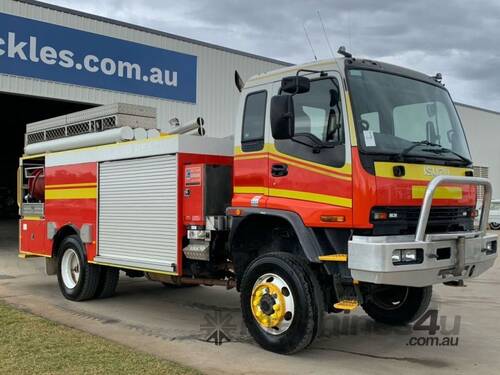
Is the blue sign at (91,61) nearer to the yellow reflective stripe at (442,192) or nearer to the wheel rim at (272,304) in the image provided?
the wheel rim at (272,304)

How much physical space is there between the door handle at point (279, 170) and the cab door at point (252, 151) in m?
0.09

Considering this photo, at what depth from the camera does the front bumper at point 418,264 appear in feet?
16.3

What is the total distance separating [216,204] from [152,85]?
12.0 meters

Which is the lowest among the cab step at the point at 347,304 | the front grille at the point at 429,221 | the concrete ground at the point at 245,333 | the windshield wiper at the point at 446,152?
the concrete ground at the point at 245,333

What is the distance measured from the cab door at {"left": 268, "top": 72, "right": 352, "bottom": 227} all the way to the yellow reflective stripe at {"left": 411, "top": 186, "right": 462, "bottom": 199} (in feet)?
2.18

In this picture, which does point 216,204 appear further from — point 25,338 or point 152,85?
point 152,85

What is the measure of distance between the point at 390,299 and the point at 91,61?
40.5ft

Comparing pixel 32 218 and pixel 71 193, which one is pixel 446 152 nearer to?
pixel 71 193

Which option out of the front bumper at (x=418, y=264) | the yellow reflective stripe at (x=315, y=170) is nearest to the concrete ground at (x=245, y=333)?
the front bumper at (x=418, y=264)

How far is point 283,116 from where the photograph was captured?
545cm

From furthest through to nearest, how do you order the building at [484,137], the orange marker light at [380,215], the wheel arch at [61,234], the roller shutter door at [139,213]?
the building at [484,137], the wheel arch at [61,234], the roller shutter door at [139,213], the orange marker light at [380,215]

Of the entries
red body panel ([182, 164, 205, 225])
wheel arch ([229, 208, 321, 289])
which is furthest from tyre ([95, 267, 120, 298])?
wheel arch ([229, 208, 321, 289])

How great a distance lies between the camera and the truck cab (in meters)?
5.19

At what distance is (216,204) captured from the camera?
6.68 metres
